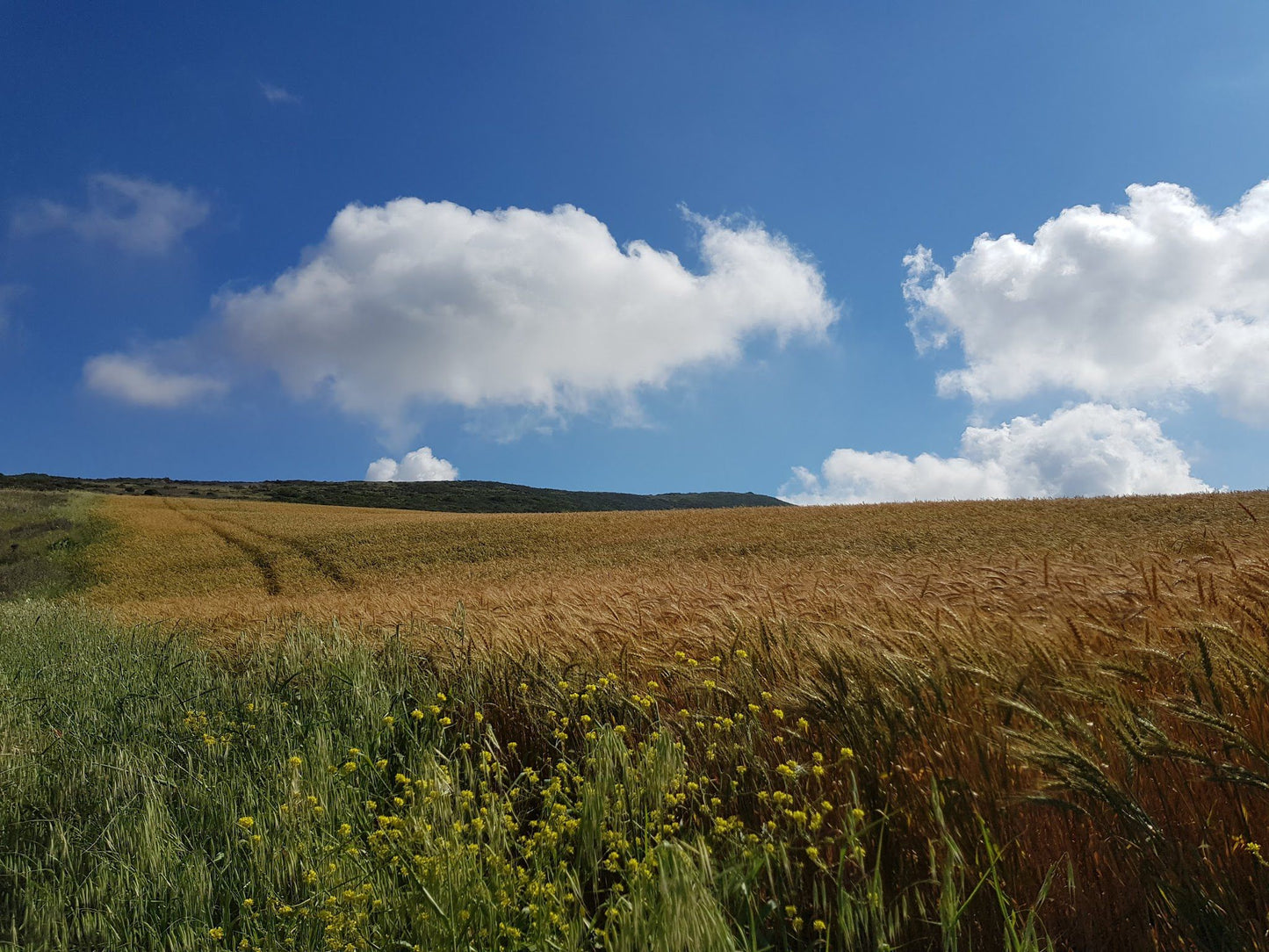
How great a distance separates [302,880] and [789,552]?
1972 centimetres

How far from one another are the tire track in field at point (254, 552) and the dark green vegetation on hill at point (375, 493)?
1087 inches

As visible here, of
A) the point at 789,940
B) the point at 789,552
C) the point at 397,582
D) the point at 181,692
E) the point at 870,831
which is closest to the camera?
the point at 789,940

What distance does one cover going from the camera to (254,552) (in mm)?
33938

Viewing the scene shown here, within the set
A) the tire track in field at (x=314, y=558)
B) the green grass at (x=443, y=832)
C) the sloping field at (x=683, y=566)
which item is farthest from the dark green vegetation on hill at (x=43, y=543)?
the green grass at (x=443, y=832)

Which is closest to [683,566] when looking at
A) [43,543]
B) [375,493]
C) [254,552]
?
[254,552]

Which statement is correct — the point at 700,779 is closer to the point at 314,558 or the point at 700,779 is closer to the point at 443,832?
the point at 443,832

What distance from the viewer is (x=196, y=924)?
2.52 m

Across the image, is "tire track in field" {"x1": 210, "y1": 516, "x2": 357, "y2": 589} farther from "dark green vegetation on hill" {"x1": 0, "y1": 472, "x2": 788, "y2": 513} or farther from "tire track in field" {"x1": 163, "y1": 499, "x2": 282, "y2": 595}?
"dark green vegetation on hill" {"x1": 0, "y1": 472, "x2": 788, "y2": 513}

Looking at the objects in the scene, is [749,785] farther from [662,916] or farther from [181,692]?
[181,692]

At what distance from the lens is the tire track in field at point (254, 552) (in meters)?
27.0

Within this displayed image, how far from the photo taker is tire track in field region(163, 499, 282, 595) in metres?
27.0

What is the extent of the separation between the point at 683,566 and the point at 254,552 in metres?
26.7

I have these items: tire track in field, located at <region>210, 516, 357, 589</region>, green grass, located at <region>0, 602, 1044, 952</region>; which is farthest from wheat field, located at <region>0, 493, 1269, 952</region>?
tire track in field, located at <region>210, 516, 357, 589</region>

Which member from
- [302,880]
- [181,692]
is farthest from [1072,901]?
[181,692]
